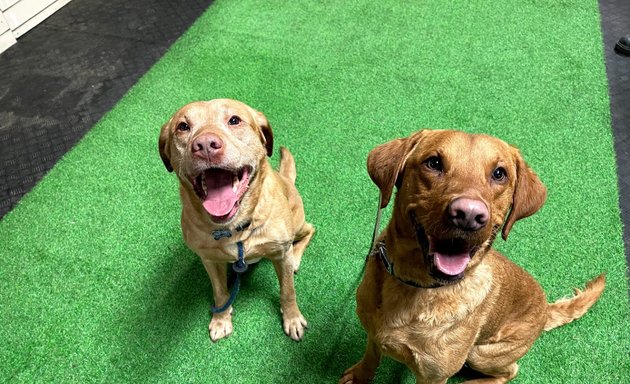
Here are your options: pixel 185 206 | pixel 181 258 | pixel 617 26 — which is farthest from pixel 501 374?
pixel 617 26

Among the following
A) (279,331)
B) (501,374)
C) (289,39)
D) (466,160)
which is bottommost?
(279,331)

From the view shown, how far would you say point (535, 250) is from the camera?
11.0 ft

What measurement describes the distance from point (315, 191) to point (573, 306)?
6.44 feet

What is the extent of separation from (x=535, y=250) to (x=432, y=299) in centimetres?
170

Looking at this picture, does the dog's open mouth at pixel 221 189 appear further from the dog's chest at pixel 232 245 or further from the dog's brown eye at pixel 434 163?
the dog's brown eye at pixel 434 163

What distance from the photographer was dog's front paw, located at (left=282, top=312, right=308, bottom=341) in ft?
9.82

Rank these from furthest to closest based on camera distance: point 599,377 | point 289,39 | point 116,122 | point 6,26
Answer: point 6,26
point 289,39
point 116,122
point 599,377

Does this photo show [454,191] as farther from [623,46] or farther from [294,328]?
[623,46]

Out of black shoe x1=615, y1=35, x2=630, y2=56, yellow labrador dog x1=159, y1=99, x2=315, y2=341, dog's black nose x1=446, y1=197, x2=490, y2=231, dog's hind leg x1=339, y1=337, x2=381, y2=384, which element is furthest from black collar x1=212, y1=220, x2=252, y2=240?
black shoe x1=615, y1=35, x2=630, y2=56

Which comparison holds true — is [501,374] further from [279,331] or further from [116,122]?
[116,122]

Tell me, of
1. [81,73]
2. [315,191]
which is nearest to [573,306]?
[315,191]

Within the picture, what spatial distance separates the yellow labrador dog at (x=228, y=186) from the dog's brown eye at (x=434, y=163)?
890 millimetres

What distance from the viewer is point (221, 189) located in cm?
236

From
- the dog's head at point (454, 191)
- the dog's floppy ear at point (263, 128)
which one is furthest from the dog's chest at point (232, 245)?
the dog's head at point (454, 191)
